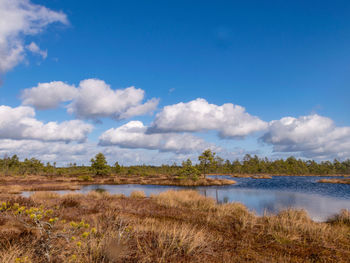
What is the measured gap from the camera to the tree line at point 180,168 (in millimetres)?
59128

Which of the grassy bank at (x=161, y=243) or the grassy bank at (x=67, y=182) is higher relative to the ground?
the grassy bank at (x=161, y=243)

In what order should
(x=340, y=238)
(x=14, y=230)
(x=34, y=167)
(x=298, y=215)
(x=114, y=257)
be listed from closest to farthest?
(x=114, y=257) → (x=14, y=230) → (x=340, y=238) → (x=298, y=215) → (x=34, y=167)

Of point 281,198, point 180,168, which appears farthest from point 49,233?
point 180,168

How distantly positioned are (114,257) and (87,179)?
5917 centimetres

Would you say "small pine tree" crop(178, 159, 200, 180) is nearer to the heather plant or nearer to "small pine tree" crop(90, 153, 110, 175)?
"small pine tree" crop(90, 153, 110, 175)

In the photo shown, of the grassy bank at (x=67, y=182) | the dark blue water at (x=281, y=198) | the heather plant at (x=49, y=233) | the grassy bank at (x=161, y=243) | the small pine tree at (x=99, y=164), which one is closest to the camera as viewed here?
the heather plant at (x=49, y=233)

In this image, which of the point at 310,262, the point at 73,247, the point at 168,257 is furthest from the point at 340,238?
the point at 73,247

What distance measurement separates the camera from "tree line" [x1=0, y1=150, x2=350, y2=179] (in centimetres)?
5913

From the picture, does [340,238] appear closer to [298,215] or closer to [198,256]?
[298,215]

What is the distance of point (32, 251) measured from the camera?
586 centimetres

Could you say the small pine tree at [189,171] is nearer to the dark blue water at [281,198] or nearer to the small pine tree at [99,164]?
the dark blue water at [281,198]

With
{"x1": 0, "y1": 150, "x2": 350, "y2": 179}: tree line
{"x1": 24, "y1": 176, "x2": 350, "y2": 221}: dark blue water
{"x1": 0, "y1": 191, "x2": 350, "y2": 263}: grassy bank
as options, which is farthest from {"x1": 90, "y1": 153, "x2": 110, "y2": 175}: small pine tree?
{"x1": 0, "y1": 191, "x2": 350, "y2": 263}: grassy bank

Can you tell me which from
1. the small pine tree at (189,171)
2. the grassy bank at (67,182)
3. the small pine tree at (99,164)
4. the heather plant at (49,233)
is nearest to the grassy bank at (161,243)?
the heather plant at (49,233)

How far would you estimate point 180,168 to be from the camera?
98.8 m
